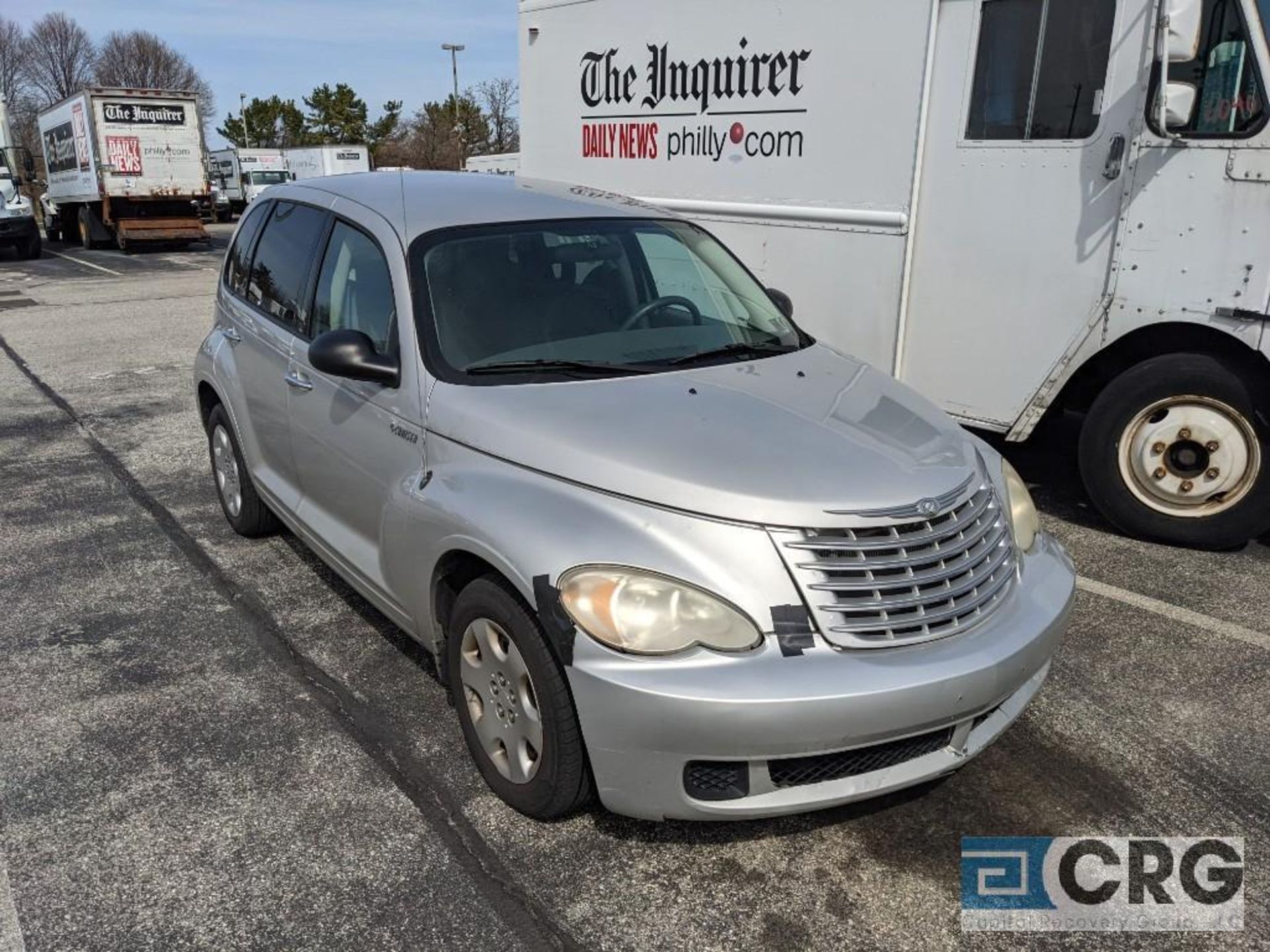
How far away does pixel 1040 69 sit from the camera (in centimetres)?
502

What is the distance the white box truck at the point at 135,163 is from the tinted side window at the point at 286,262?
75.6 ft

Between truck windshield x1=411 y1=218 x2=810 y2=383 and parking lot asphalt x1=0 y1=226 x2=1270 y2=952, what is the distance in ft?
4.22

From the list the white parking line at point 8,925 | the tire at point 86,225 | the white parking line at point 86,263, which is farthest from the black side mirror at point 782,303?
the tire at point 86,225

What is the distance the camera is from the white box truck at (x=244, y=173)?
41.7 metres

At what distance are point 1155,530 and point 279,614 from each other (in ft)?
13.8

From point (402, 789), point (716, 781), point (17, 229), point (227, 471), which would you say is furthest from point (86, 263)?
point (716, 781)

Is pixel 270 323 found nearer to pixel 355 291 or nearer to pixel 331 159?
pixel 355 291

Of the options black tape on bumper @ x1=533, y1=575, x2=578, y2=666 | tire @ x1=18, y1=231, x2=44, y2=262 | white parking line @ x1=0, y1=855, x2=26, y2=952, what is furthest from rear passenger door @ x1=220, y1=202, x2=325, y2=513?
tire @ x1=18, y1=231, x2=44, y2=262

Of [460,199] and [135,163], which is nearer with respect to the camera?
[460,199]

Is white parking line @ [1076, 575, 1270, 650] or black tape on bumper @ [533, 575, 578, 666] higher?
black tape on bumper @ [533, 575, 578, 666]

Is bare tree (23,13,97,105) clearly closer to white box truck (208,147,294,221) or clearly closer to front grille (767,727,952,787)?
white box truck (208,147,294,221)

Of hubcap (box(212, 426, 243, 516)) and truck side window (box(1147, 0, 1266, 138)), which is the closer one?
truck side window (box(1147, 0, 1266, 138))

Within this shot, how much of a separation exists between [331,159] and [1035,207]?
133 feet

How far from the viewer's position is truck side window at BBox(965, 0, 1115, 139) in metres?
4.85
